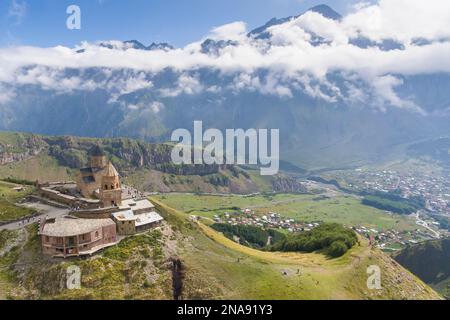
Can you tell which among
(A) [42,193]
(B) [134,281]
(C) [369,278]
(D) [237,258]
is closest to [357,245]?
(C) [369,278]

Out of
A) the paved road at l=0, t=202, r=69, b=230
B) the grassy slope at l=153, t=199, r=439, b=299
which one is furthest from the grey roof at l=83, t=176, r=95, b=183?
the grassy slope at l=153, t=199, r=439, b=299

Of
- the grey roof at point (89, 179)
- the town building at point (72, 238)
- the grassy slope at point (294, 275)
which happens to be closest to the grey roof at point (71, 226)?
the town building at point (72, 238)

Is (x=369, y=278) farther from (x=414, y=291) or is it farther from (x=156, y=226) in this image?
(x=156, y=226)

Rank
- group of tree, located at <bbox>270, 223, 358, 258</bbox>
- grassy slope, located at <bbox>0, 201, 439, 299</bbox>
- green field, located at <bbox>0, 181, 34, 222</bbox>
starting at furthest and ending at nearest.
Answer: group of tree, located at <bbox>270, 223, 358, 258</bbox> → green field, located at <bbox>0, 181, 34, 222</bbox> → grassy slope, located at <bbox>0, 201, 439, 299</bbox>

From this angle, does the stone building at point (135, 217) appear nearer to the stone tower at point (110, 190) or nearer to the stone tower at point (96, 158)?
the stone tower at point (110, 190)

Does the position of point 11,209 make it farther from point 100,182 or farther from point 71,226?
point 71,226

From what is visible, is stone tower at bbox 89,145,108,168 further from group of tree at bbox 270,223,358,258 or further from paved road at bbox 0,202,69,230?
group of tree at bbox 270,223,358,258

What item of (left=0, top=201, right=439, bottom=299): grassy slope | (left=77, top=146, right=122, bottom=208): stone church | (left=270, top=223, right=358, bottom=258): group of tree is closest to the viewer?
(left=0, top=201, right=439, bottom=299): grassy slope

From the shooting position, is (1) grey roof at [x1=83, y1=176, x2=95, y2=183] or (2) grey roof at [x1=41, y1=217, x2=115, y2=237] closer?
(2) grey roof at [x1=41, y1=217, x2=115, y2=237]

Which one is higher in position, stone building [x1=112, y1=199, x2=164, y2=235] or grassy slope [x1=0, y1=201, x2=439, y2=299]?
stone building [x1=112, y1=199, x2=164, y2=235]
